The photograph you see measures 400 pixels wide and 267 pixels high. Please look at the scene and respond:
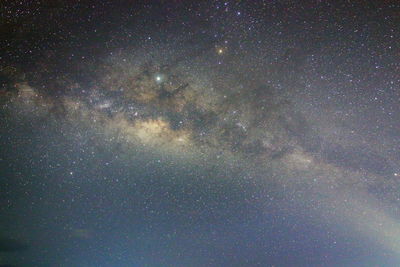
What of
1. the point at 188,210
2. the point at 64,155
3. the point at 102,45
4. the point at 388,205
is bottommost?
the point at 388,205

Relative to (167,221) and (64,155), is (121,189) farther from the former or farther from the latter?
(167,221)

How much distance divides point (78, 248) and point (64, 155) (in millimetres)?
48276

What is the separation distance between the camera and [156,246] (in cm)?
6006

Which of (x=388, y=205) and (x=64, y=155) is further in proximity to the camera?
(x=388, y=205)

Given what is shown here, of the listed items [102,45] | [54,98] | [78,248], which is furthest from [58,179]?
[78,248]

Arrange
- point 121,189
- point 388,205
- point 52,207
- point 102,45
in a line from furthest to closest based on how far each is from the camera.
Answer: point 52,207
point 121,189
point 388,205
point 102,45

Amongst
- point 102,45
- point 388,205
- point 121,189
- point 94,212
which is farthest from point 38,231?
point 388,205

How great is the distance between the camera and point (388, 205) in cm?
1758

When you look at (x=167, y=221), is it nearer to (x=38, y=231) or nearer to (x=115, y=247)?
(x=38, y=231)

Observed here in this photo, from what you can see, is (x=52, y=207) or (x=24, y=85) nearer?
(x=24, y=85)

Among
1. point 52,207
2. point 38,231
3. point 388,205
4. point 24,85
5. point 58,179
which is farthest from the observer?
point 38,231

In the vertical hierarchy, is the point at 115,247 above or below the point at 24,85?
above

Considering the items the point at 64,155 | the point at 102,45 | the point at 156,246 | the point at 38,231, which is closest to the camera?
the point at 102,45

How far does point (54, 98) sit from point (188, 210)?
25383 millimetres
